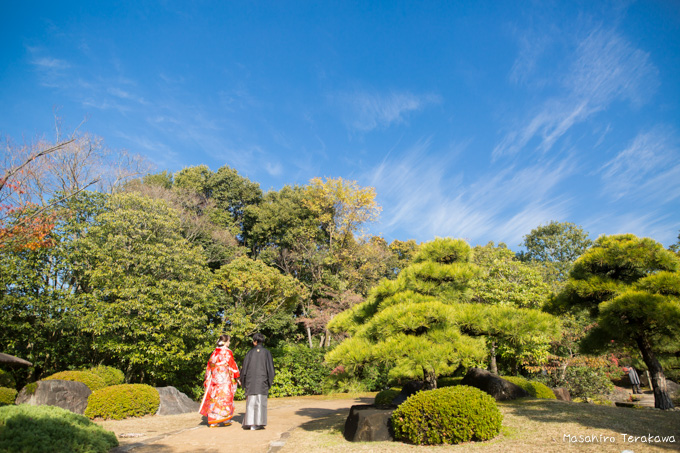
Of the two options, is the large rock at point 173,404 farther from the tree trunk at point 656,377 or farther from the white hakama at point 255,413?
the tree trunk at point 656,377

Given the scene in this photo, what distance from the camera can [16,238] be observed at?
909cm

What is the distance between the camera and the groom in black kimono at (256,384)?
6.00 metres

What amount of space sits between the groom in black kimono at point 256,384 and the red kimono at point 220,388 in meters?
0.49

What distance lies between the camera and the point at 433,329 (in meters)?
4.68

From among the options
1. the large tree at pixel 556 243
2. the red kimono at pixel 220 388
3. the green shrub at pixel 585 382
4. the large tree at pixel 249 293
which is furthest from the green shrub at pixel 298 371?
the large tree at pixel 556 243

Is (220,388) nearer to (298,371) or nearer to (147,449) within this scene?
(147,449)

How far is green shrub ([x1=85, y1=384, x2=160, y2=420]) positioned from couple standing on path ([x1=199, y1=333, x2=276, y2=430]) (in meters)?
2.19

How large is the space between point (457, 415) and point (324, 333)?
13465mm

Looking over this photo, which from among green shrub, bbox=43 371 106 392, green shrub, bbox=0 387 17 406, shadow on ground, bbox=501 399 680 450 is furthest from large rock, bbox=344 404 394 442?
green shrub, bbox=43 371 106 392

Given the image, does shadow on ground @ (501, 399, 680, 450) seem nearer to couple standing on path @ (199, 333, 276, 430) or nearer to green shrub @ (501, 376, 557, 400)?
green shrub @ (501, 376, 557, 400)

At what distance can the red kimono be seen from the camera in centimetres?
637

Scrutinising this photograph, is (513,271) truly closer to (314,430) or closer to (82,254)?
(314,430)

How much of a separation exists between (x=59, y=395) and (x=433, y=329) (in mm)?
7415

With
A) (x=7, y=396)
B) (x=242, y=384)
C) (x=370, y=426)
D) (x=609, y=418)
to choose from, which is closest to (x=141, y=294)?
(x=7, y=396)
